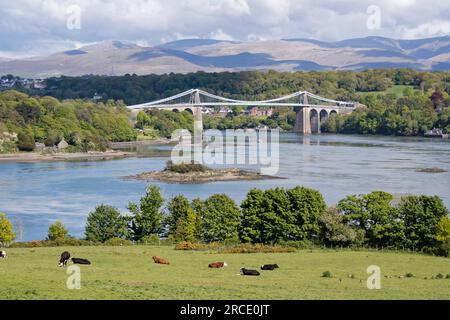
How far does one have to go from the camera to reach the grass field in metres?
8.07

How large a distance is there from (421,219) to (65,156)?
28906mm

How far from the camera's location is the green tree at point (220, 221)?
16.1 m

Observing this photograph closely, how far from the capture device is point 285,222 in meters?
16.0

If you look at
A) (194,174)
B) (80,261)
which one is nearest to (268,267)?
(80,261)

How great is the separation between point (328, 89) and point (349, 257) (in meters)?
74.5

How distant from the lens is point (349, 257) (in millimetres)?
13070

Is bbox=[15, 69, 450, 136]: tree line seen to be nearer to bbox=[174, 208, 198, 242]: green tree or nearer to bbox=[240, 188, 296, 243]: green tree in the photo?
bbox=[240, 188, 296, 243]: green tree

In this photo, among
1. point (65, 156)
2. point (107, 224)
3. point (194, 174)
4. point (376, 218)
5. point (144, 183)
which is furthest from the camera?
point (65, 156)

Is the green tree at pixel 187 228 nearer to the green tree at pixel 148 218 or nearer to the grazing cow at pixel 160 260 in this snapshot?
the green tree at pixel 148 218

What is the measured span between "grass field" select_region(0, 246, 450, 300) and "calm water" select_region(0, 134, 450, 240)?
5.94m

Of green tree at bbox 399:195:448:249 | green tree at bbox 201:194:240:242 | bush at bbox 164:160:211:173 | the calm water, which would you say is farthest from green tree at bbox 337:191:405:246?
bush at bbox 164:160:211:173

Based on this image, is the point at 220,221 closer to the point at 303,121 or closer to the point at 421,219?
the point at 421,219

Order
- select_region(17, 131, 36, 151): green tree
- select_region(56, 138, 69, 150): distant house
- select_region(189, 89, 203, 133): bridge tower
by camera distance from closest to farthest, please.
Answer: select_region(17, 131, 36, 151): green tree
select_region(56, 138, 69, 150): distant house
select_region(189, 89, 203, 133): bridge tower

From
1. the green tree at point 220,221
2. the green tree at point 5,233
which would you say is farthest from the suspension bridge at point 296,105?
the green tree at point 5,233
